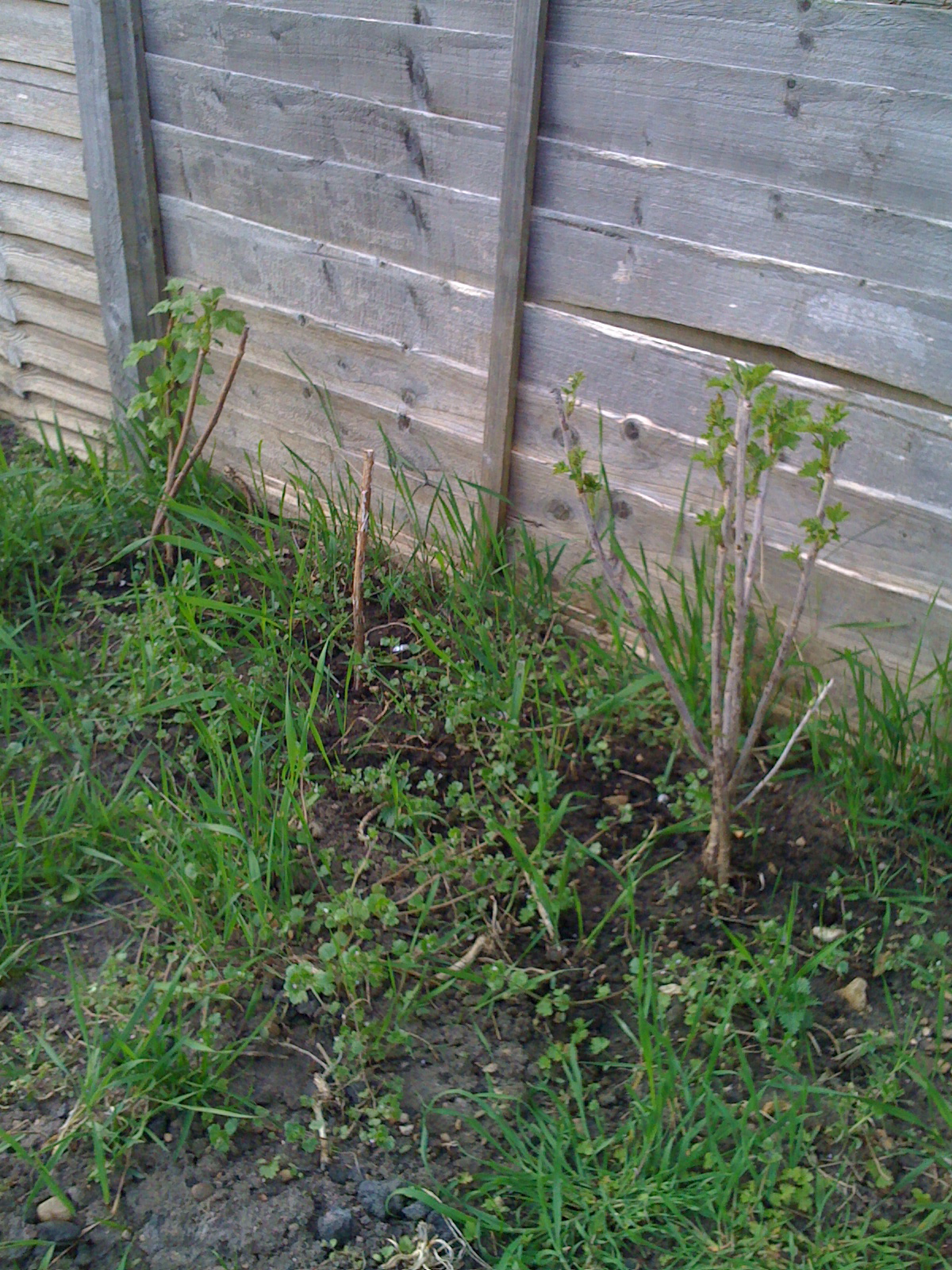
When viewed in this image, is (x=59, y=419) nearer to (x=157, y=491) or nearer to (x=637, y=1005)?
(x=157, y=491)

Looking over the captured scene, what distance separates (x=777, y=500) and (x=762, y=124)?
79 centimetres

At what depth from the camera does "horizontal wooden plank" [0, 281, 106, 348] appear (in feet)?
13.0

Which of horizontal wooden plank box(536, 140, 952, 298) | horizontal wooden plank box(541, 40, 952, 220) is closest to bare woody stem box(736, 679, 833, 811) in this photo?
horizontal wooden plank box(536, 140, 952, 298)

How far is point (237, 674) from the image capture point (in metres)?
2.88

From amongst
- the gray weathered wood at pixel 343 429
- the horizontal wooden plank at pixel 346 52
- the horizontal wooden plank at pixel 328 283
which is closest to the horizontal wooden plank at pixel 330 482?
the gray weathered wood at pixel 343 429

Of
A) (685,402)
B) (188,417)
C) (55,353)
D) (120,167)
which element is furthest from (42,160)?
(685,402)

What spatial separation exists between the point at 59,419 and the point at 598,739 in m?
2.69

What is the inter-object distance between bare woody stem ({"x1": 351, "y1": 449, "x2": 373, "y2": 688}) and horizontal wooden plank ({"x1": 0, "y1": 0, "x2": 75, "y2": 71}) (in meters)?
1.94

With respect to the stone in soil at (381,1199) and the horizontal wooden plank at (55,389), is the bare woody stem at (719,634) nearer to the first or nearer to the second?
the stone in soil at (381,1199)

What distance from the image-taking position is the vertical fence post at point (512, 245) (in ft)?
8.32

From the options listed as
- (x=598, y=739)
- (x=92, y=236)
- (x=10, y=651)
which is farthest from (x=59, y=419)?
(x=598, y=739)

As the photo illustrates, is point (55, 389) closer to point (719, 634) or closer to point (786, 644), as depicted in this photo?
point (719, 634)

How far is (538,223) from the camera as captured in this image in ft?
8.89

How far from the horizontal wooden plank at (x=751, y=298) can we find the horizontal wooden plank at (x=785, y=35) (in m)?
0.37
